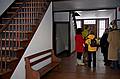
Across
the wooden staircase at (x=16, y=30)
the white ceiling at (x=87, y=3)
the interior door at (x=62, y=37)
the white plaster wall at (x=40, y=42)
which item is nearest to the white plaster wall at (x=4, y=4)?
the wooden staircase at (x=16, y=30)

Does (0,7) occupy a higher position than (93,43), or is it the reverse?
→ (0,7)

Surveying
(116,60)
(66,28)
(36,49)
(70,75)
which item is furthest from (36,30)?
(66,28)

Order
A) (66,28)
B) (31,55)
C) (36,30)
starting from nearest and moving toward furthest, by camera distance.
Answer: (31,55)
(36,30)
(66,28)

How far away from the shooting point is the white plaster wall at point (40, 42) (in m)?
4.47

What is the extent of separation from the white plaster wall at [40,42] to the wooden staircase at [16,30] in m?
0.19

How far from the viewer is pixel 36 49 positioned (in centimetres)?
534

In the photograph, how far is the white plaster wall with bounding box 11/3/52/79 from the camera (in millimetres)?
4473

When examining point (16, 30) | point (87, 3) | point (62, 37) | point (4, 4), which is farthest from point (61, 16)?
point (16, 30)

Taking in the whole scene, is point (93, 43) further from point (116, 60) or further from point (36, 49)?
point (36, 49)

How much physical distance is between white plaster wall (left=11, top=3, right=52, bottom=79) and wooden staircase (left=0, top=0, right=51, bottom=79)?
0.63ft

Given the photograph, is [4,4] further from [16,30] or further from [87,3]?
[87,3]

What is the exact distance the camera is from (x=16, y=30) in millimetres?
5156

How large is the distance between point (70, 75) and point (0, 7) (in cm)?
314

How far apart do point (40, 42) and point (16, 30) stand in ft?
2.76
